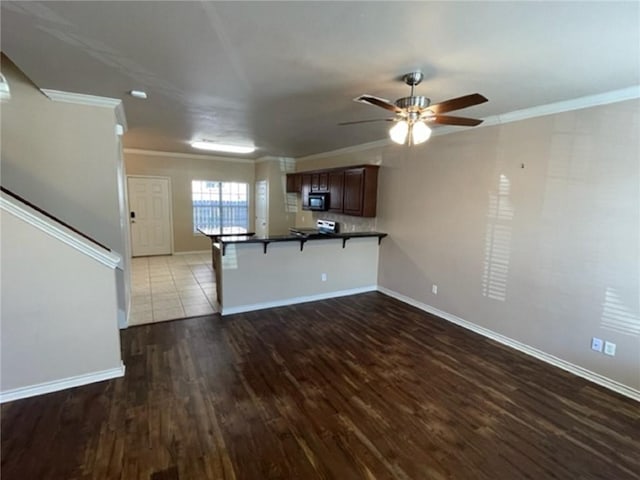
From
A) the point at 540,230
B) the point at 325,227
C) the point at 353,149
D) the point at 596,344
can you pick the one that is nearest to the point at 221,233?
the point at 325,227

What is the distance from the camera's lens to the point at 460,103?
215 centimetres

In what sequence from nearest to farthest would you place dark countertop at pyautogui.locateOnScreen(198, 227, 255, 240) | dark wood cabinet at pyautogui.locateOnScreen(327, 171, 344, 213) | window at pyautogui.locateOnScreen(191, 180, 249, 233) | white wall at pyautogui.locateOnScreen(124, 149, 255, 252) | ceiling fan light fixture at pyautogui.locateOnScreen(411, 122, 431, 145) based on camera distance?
ceiling fan light fixture at pyautogui.locateOnScreen(411, 122, 431, 145)
dark countertop at pyautogui.locateOnScreen(198, 227, 255, 240)
dark wood cabinet at pyautogui.locateOnScreen(327, 171, 344, 213)
white wall at pyautogui.locateOnScreen(124, 149, 255, 252)
window at pyautogui.locateOnScreen(191, 180, 249, 233)

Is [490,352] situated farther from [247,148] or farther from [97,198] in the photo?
[247,148]

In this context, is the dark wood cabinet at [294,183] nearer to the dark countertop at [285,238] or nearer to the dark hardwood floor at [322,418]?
the dark countertop at [285,238]

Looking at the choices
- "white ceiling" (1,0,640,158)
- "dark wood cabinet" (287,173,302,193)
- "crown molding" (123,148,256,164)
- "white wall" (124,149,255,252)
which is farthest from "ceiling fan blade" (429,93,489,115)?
"white wall" (124,149,255,252)

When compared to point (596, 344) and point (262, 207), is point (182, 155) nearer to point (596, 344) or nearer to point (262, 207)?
point (262, 207)

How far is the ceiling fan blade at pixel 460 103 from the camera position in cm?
199

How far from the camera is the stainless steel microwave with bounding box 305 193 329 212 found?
617 centimetres

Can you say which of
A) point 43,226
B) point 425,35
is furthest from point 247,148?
point 425,35

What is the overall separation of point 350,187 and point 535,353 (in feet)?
11.5

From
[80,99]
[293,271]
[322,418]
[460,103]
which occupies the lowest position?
[322,418]

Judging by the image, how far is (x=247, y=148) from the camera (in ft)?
21.4

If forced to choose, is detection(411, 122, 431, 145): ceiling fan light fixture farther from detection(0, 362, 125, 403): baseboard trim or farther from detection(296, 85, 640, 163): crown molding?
detection(0, 362, 125, 403): baseboard trim

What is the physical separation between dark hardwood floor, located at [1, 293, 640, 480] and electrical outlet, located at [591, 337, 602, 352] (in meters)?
0.33
